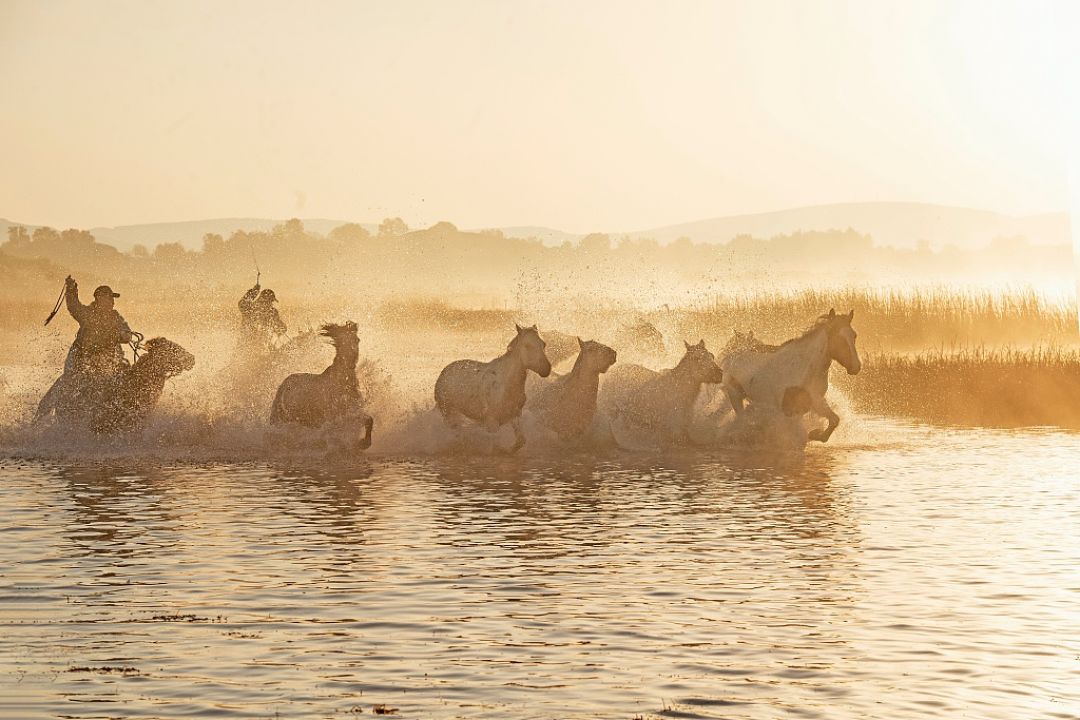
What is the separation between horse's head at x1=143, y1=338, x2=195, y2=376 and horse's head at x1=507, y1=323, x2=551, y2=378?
205 inches

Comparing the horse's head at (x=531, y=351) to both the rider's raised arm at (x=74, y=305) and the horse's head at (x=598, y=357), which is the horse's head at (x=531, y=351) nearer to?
the horse's head at (x=598, y=357)

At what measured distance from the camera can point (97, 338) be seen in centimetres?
2516

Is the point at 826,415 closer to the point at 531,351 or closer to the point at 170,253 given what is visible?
the point at 531,351

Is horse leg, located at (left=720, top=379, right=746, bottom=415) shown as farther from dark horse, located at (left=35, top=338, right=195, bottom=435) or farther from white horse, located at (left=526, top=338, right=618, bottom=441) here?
dark horse, located at (left=35, top=338, right=195, bottom=435)

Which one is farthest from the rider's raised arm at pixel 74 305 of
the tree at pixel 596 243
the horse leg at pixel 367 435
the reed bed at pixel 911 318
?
the tree at pixel 596 243

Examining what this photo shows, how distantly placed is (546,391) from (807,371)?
153 inches

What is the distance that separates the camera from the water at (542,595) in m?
9.43

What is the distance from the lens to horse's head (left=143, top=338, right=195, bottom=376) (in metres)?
25.5

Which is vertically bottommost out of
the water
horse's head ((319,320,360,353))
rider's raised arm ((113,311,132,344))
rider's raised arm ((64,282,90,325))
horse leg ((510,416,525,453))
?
the water

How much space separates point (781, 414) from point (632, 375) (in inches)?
108

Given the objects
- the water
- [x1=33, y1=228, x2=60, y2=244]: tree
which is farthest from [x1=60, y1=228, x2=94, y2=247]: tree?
the water

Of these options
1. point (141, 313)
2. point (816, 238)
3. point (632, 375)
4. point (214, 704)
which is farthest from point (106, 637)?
point (816, 238)

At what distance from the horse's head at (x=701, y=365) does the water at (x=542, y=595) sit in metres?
4.16

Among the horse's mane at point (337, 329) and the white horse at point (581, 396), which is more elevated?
the horse's mane at point (337, 329)
